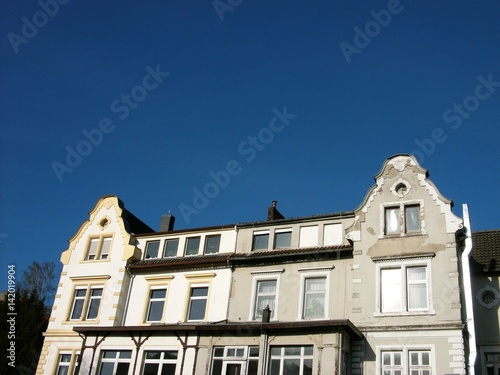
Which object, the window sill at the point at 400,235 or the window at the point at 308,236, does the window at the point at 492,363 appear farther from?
the window at the point at 308,236

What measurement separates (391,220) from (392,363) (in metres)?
6.60

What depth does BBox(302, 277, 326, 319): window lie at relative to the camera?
83.5 ft

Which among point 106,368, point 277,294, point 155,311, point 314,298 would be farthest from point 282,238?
point 106,368

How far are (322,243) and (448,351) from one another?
26.6 ft

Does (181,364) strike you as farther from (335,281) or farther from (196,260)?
(335,281)

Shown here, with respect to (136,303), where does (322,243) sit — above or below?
above

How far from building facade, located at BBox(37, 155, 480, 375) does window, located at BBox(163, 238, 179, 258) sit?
0.06 meters

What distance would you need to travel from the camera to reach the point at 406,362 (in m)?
22.1

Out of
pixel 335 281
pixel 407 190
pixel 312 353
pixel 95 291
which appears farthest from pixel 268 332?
pixel 95 291

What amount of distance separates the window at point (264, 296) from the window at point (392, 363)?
587cm

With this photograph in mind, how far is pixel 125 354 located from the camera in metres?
27.2

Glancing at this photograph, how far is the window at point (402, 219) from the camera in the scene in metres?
25.0

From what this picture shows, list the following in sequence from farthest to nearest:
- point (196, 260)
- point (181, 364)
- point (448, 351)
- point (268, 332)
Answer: point (196, 260)
point (181, 364)
point (268, 332)
point (448, 351)

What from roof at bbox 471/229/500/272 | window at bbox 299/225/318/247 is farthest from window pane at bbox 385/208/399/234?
roof at bbox 471/229/500/272
